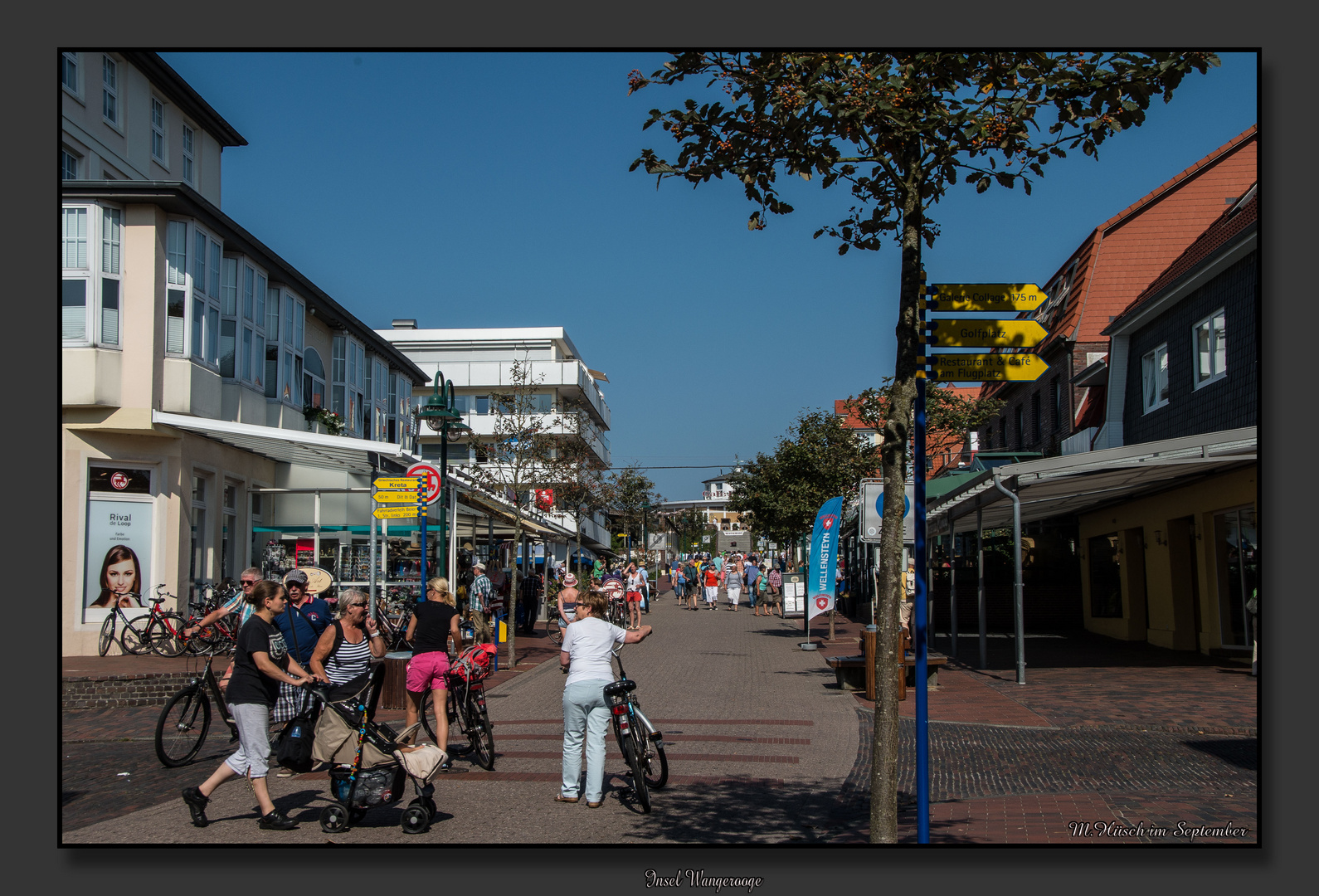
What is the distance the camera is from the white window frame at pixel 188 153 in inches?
1070

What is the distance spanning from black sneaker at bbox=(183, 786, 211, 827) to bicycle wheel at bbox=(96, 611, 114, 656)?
9755 millimetres

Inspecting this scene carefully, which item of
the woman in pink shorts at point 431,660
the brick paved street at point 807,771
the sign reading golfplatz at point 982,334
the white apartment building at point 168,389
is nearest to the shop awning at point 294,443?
the white apartment building at point 168,389

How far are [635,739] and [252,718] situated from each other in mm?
2696

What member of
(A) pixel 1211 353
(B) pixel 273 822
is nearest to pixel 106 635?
(B) pixel 273 822

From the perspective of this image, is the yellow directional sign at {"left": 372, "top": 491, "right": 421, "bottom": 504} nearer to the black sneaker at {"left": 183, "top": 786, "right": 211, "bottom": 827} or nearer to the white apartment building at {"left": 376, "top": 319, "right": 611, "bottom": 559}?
the black sneaker at {"left": 183, "top": 786, "right": 211, "bottom": 827}

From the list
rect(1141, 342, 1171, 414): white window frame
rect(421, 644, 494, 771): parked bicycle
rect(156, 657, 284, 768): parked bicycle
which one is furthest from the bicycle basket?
rect(1141, 342, 1171, 414): white window frame

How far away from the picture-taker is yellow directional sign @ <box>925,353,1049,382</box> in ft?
18.2

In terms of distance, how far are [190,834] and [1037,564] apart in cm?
2391

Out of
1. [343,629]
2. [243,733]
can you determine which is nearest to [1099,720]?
[343,629]

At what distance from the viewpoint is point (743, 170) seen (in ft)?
20.0

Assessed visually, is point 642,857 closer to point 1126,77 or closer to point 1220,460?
point 1126,77

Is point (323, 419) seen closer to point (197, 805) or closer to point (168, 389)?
point (168, 389)

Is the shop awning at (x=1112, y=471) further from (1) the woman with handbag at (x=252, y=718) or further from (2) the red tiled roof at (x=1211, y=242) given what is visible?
(1) the woman with handbag at (x=252, y=718)

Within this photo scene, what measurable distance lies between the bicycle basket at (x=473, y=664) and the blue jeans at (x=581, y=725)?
1998mm
